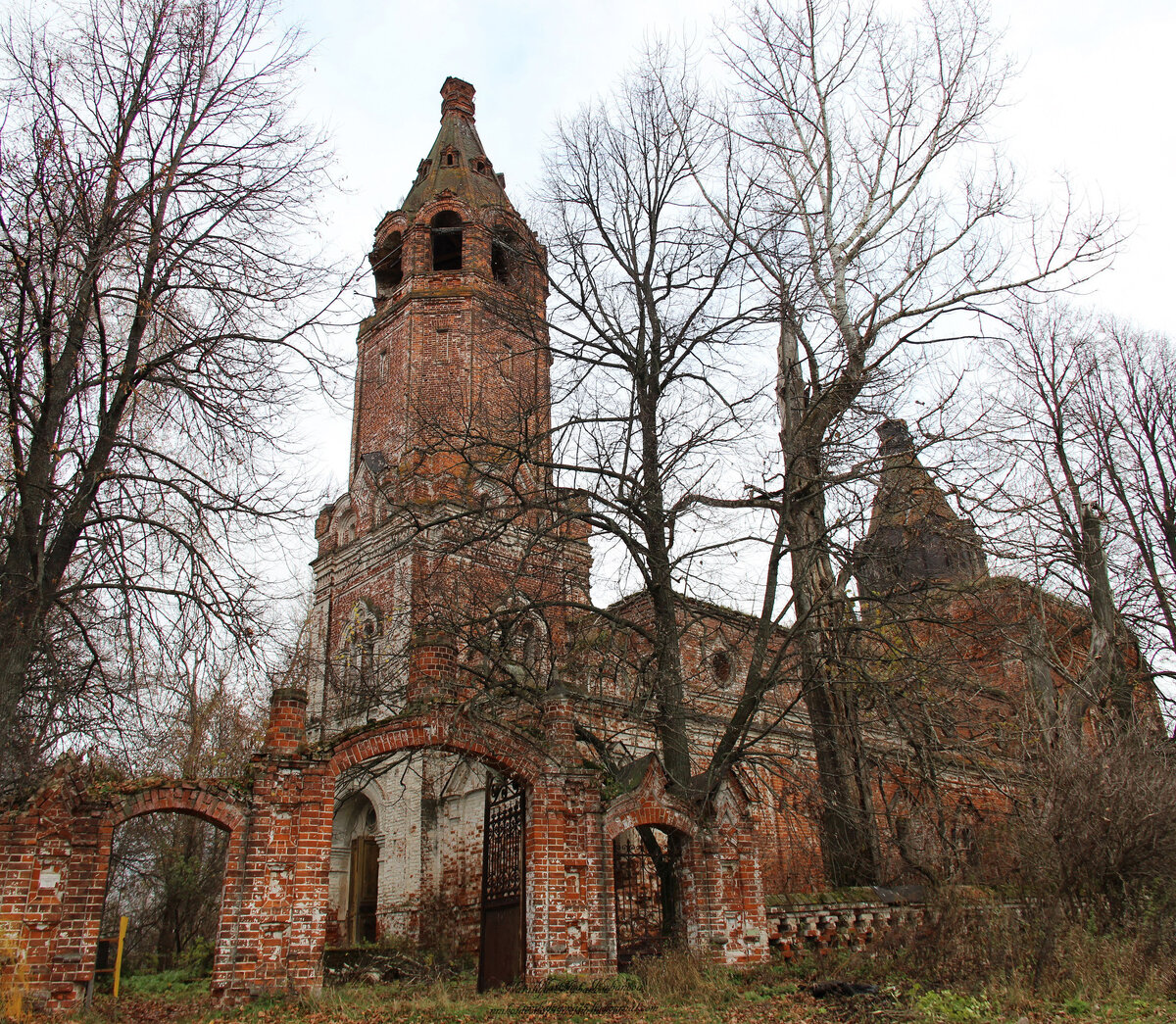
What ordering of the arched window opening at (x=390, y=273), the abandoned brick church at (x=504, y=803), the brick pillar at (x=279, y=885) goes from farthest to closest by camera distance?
the arched window opening at (x=390, y=273)
the abandoned brick church at (x=504, y=803)
the brick pillar at (x=279, y=885)

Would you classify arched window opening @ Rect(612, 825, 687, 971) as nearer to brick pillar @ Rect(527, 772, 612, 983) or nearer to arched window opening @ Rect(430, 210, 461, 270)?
brick pillar @ Rect(527, 772, 612, 983)

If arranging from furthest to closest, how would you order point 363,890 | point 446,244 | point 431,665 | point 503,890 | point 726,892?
1. point 446,244
2. point 363,890
3. point 431,665
4. point 503,890
5. point 726,892

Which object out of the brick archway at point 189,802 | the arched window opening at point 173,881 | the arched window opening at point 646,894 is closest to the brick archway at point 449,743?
the brick archway at point 189,802

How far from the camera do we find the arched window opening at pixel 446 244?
2267 centimetres

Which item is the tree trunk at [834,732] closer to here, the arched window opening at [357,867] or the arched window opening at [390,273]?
the arched window opening at [357,867]

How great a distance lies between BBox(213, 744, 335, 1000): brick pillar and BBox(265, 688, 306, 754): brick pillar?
0.18 m

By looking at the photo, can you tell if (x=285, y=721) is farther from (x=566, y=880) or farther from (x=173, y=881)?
(x=173, y=881)

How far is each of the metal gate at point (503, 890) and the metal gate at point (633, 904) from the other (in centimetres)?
135

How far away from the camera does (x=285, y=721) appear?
32.3ft

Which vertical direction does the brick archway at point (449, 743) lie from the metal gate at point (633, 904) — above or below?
above

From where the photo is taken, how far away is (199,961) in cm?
2002

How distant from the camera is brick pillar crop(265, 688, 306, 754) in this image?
384 inches

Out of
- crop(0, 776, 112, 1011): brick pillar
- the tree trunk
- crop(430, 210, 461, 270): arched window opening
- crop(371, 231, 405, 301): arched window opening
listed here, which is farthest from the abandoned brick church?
crop(371, 231, 405, 301): arched window opening

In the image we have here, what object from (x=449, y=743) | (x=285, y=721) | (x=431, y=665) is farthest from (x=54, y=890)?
(x=431, y=665)
